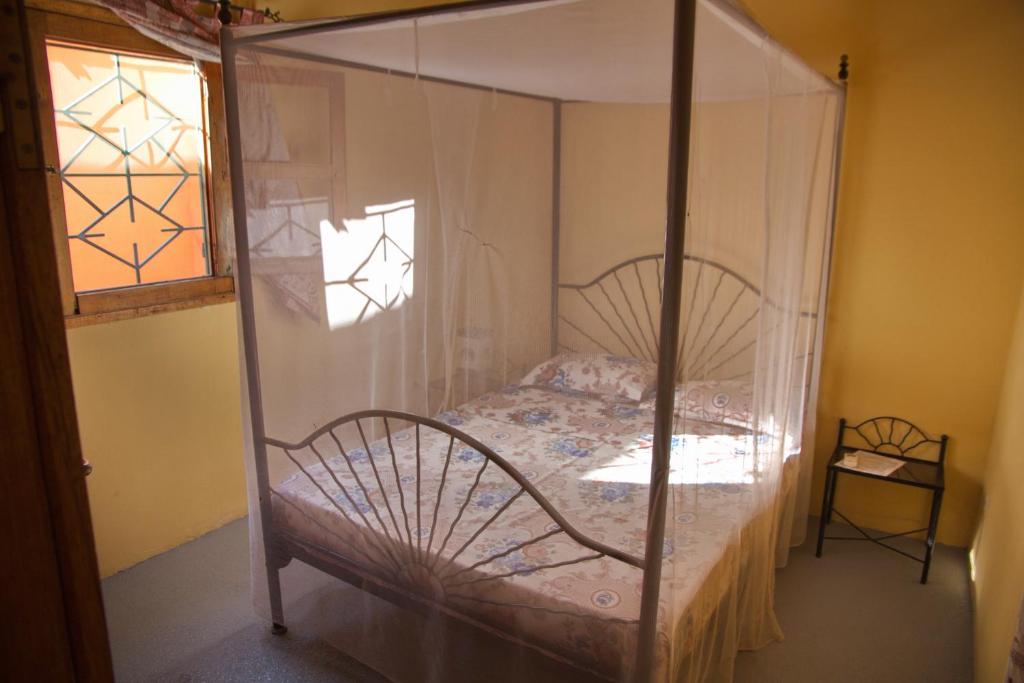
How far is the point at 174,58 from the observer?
9.88 ft

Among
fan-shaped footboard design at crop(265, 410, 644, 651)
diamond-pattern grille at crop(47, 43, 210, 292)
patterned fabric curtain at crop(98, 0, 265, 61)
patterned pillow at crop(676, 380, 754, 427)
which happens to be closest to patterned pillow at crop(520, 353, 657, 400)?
fan-shaped footboard design at crop(265, 410, 644, 651)

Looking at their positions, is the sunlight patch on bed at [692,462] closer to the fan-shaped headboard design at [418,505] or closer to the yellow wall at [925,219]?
the fan-shaped headboard design at [418,505]

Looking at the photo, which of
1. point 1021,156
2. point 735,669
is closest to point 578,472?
point 735,669

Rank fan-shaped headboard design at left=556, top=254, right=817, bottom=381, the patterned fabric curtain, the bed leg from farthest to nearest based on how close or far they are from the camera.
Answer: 1. the patterned fabric curtain
2. the bed leg
3. fan-shaped headboard design at left=556, top=254, right=817, bottom=381

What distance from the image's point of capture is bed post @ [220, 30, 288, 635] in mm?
2145

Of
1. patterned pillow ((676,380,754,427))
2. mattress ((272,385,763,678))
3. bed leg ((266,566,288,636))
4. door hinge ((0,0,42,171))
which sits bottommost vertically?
bed leg ((266,566,288,636))

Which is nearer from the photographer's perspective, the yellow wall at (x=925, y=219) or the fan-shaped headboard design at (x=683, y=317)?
the fan-shaped headboard design at (x=683, y=317)

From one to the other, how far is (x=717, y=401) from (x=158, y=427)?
2.39 metres

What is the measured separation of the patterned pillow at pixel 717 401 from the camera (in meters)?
1.88

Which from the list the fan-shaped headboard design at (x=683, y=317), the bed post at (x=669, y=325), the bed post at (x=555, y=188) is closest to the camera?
the bed post at (x=669, y=325)

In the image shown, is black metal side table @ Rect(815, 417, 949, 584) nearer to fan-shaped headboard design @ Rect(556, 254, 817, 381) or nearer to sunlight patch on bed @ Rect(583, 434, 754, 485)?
fan-shaped headboard design @ Rect(556, 254, 817, 381)

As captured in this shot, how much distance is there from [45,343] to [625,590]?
154 cm

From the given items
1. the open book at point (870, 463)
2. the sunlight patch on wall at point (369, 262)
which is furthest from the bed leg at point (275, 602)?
the open book at point (870, 463)

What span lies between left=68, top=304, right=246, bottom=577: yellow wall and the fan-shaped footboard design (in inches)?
39.3
